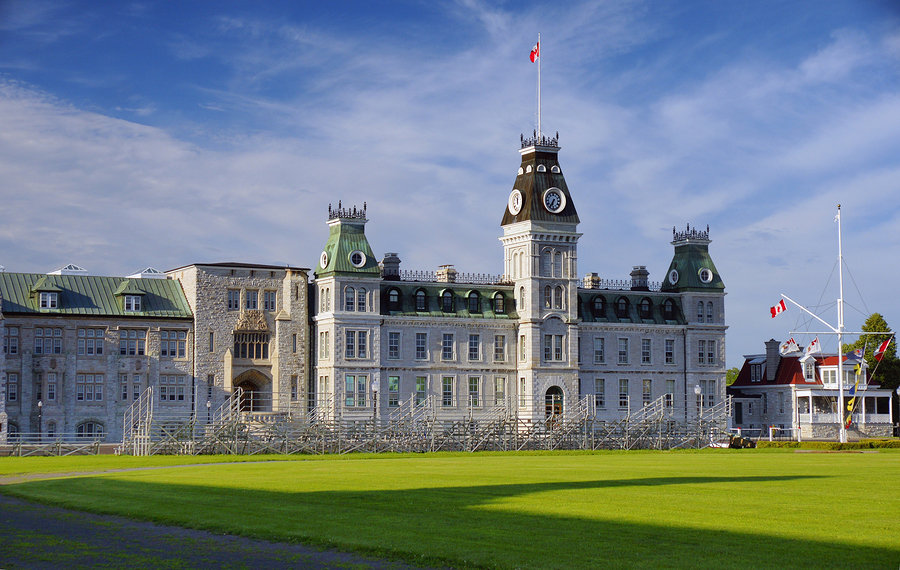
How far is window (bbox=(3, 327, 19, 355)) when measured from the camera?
8031cm

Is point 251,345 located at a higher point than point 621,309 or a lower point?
lower

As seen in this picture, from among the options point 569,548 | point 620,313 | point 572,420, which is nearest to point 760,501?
point 569,548

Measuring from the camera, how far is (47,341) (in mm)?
81438

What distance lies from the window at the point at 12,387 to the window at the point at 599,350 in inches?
1700

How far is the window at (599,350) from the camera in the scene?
96312 mm

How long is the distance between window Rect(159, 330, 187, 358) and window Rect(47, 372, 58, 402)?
733cm

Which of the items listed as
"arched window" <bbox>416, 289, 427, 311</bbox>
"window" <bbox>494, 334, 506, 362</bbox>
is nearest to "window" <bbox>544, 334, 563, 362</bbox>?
"window" <bbox>494, 334, 506, 362</bbox>

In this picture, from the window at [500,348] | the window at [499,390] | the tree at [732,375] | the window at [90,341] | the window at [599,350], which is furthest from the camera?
the tree at [732,375]

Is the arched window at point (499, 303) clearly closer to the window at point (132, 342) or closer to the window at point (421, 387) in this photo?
the window at point (421, 387)

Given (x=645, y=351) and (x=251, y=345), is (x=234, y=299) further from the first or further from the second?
(x=645, y=351)

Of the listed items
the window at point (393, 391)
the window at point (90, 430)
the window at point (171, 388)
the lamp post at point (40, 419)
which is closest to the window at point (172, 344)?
the window at point (171, 388)

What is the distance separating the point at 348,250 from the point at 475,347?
41.5 ft

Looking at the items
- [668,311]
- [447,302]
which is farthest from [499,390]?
[668,311]

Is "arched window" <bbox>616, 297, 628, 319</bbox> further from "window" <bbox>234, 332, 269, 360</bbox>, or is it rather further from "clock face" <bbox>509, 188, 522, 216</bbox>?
"window" <bbox>234, 332, 269, 360</bbox>
